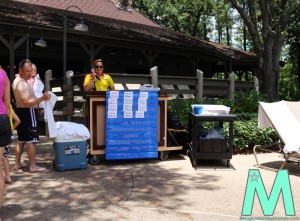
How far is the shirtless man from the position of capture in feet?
17.1

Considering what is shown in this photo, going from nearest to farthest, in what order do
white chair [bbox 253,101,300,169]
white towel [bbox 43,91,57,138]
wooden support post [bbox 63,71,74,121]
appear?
white towel [bbox 43,91,57,138], white chair [bbox 253,101,300,169], wooden support post [bbox 63,71,74,121]

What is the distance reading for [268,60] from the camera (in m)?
11.8

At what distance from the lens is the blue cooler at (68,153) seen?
5.61 meters

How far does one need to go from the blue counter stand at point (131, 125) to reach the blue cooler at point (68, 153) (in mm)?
568

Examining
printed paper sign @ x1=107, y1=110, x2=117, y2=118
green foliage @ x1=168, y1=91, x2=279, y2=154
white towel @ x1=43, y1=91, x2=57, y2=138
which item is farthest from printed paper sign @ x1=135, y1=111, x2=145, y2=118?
green foliage @ x1=168, y1=91, x2=279, y2=154

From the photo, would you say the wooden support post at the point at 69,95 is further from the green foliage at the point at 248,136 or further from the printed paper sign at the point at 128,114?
the green foliage at the point at 248,136

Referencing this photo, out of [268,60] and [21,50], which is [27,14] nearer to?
[21,50]

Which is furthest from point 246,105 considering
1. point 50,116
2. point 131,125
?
point 50,116

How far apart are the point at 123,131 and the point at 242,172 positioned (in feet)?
6.89

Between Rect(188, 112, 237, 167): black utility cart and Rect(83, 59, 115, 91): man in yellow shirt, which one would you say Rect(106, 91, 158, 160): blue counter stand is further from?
Rect(188, 112, 237, 167): black utility cart

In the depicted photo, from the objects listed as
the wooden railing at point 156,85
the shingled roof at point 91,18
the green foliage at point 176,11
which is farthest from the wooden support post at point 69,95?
the green foliage at point 176,11

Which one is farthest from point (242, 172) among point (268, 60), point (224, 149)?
point (268, 60)

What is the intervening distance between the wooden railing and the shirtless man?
347 centimetres

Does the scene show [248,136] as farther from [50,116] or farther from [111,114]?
[50,116]
